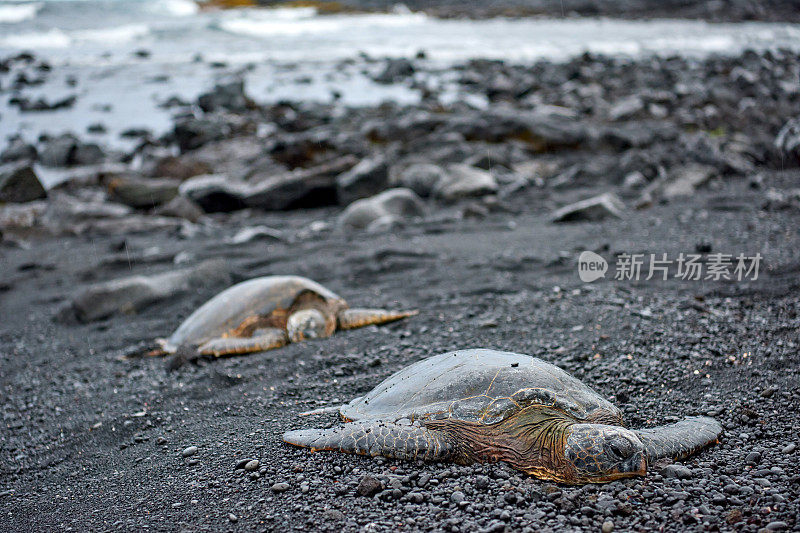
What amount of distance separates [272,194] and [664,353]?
555cm

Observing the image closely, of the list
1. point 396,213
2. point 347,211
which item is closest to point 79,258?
point 347,211

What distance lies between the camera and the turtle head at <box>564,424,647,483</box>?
2234 millimetres

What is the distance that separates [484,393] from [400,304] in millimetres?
2121

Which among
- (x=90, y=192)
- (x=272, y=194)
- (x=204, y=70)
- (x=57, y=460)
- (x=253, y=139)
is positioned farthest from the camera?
(x=204, y=70)

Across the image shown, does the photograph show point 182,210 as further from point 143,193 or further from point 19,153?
point 19,153

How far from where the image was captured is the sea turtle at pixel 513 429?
226cm

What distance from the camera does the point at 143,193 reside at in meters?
8.47

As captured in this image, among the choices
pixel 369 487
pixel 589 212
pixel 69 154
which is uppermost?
pixel 69 154

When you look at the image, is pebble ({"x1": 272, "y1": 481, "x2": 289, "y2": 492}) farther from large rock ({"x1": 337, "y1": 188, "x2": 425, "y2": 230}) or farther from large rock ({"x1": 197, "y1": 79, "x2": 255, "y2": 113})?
large rock ({"x1": 197, "y1": 79, "x2": 255, "y2": 113})

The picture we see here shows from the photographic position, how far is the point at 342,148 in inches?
390

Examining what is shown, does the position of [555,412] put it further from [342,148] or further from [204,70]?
[204,70]

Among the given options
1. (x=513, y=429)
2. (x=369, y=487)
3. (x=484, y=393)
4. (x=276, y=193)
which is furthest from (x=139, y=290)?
(x=513, y=429)
